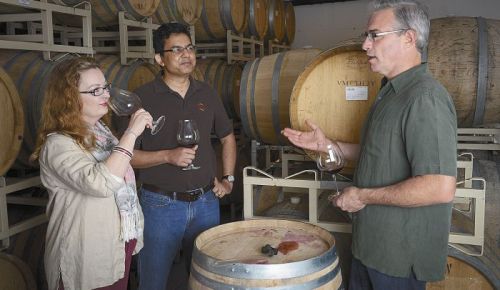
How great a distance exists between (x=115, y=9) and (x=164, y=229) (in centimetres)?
245

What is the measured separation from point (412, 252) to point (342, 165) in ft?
2.10

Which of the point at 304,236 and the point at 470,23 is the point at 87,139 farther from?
the point at 470,23

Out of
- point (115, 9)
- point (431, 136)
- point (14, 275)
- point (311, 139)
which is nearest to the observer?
point (431, 136)

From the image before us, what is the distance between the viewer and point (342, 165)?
2.45 m

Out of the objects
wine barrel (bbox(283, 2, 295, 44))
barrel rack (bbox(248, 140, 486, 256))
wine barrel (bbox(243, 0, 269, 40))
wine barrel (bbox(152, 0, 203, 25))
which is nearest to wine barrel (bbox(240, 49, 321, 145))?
barrel rack (bbox(248, 140, 486, 256))

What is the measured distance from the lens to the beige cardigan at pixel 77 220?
1.89m

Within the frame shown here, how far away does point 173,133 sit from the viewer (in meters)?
2.67

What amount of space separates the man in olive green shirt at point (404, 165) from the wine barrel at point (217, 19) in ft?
13.7

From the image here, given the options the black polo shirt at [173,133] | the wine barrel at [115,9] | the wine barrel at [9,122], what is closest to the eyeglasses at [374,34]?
the black polo shirt at [173,133]

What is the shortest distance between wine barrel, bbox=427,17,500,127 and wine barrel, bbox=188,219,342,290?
5.37 ft

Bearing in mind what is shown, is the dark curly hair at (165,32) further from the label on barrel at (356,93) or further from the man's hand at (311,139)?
the label on barrel at (356,93)

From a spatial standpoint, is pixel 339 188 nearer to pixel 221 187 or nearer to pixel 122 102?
pixel 221 187

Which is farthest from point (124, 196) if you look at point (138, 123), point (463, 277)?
point (463, 277)

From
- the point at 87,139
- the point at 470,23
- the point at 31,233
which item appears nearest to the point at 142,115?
the point at 87,139
